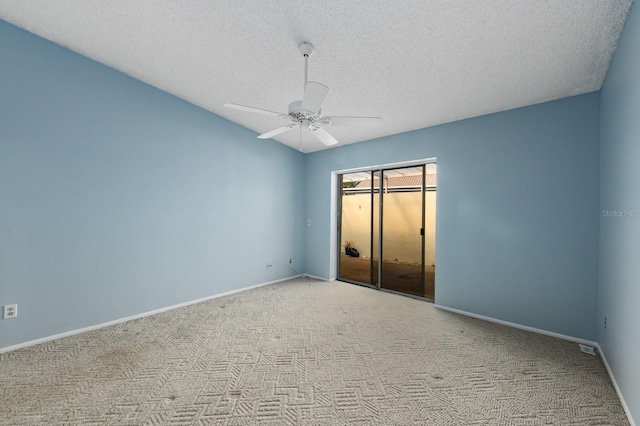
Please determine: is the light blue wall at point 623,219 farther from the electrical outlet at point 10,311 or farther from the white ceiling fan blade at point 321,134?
the electrical outlet at point 10,311

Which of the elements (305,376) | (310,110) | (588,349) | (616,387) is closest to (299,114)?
(310,110)

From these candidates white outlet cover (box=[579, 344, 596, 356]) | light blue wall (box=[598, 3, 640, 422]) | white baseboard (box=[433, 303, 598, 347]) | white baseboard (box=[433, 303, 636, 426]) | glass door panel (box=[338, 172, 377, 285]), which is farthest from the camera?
glass door panel (box=[338, 172, 377, 285])

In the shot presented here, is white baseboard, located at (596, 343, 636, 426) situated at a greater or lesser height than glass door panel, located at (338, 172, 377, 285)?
lesser

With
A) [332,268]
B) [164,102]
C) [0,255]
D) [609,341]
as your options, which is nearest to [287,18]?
[164,102]

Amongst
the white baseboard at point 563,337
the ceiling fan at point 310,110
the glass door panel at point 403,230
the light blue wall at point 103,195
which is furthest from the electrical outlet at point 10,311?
the white baseboard at point 563,337

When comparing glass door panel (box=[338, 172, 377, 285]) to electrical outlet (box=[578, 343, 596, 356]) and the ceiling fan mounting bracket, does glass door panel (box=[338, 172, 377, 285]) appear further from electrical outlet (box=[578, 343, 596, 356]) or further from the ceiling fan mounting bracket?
the ceiling fan mounting bracket

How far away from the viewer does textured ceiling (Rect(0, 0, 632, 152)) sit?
1.79 meters

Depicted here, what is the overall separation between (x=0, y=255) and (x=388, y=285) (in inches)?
187

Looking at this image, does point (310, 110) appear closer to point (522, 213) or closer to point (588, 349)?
point (522, 213)

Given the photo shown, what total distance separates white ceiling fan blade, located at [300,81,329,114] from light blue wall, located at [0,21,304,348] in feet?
7.41

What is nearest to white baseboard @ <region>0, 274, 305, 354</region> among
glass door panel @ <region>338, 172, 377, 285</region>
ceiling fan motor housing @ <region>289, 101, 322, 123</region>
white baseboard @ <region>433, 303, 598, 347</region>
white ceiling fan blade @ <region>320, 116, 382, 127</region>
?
glass door panel @ <region>338, 172, 377, 285</region>

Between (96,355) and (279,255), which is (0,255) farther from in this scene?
(279,255)

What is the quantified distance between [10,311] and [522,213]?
17.5 ft

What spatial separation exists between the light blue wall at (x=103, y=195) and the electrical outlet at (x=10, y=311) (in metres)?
0.04
